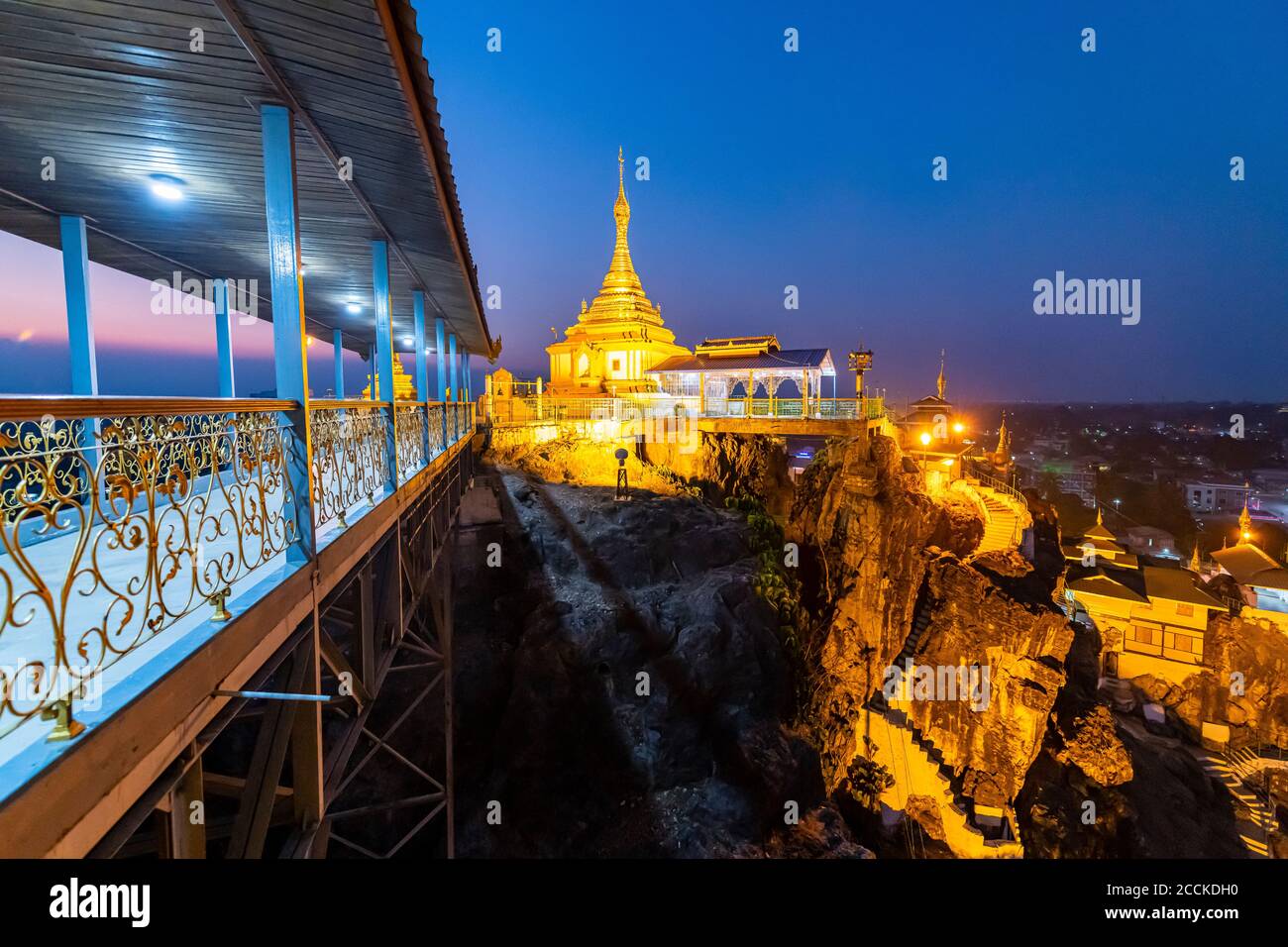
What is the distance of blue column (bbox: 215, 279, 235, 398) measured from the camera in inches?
340

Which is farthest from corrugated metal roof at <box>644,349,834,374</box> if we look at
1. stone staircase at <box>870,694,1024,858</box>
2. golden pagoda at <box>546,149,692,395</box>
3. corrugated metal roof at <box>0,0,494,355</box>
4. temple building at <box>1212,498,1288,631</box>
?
temple building at <box>1212,498,1288,631</box>

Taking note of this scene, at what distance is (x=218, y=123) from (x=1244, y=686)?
42635 millimetres

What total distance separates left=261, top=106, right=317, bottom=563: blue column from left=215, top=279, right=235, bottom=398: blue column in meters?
6.73

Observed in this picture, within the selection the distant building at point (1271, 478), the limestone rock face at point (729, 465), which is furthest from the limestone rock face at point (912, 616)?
the distant building at point (1271, 478)

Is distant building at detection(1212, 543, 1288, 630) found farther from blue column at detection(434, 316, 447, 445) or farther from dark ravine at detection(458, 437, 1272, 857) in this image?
blue column at detection(434, 316, 447, 445)

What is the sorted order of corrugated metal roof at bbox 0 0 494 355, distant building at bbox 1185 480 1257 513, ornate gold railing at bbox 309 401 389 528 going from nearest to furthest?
corrugated metal roof at bbox 0 0 494 355
ornate gold railing at bbox 309 401 389 528
distant building at bbox 1185 480 1257 513

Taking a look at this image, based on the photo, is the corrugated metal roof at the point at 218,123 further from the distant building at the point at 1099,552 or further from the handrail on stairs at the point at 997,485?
the distant building at the point at 1099,552

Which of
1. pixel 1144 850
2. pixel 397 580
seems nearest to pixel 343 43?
pixel 397 580

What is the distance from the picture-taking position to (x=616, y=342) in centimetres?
3105

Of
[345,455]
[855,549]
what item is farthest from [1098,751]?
[345,455]

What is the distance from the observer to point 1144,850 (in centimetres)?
2061

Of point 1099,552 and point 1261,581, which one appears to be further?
point 1099,552

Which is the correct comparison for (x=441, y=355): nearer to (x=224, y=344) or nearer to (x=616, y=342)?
(x=224, y=344)
